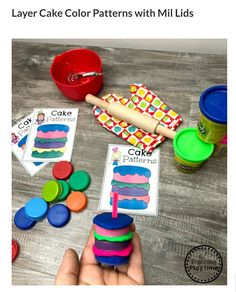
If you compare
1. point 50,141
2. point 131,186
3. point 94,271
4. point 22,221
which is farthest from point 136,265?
point 50,141

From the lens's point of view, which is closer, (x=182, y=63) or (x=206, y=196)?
(x=206, y=196)

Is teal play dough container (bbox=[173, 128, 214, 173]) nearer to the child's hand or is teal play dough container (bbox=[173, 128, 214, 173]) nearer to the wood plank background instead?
the wood plank background

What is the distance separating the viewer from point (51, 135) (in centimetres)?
94

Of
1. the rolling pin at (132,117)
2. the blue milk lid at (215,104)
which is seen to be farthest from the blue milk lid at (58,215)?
the blue milk lid at (215,104)

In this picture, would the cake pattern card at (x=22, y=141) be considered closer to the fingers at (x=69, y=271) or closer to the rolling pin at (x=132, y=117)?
the rolling pin at (x=132, y=117)

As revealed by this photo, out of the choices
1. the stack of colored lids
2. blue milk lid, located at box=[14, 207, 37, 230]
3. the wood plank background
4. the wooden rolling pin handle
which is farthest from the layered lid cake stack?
the wooden rolling pin handle

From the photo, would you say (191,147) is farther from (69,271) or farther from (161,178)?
(69,271)

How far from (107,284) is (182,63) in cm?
74

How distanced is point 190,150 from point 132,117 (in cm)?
22

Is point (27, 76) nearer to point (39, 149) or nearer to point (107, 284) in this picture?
point (39, 149)

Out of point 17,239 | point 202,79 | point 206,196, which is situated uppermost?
point 202,79
